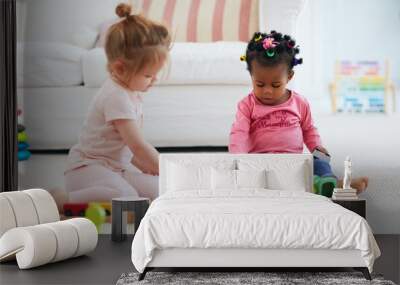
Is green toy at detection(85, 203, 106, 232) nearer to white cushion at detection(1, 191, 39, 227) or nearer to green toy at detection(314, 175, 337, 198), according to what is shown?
white cushion at detection(1, 191, 39, 227)

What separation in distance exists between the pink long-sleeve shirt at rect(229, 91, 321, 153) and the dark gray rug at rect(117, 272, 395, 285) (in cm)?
213

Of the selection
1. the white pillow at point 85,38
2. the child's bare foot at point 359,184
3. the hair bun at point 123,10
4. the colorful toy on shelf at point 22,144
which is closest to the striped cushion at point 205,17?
the hair bun at point 123,10

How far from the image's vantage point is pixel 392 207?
24.6 feet

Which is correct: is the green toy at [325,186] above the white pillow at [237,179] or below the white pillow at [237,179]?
below

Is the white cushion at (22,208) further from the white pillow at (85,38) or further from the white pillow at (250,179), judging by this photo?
the white pillow at (85,38)

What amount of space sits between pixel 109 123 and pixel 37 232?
2209mm

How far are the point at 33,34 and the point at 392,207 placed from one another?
3943 mm

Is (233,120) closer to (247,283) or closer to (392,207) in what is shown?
(392,207)

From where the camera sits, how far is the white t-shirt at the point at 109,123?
7.48 metres

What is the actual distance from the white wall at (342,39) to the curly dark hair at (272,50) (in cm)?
16

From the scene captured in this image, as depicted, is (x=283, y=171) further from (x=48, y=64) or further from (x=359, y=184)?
(x=48, y=64)

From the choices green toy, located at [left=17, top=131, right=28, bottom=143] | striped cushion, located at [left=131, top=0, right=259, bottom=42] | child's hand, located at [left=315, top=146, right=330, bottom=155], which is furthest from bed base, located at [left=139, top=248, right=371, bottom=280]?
green toy, located at [left=17, top=131, right=28, bottom=143]

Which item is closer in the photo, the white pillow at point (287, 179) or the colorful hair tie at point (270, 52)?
the white pillow at point (287, 179)

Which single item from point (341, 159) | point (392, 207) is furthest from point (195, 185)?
point (392, 207)
